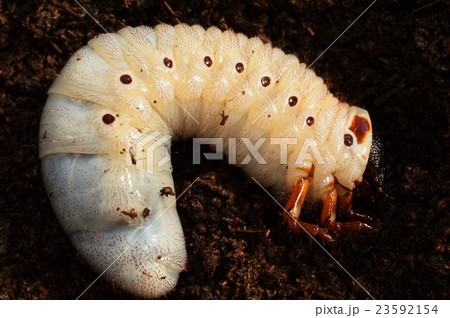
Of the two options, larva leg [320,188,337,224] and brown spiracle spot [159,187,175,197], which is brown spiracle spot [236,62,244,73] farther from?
larva leg [320,188,337,224]

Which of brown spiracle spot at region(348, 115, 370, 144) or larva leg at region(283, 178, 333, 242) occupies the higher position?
brown spiracle spot at region(348, 115, 370, 144)

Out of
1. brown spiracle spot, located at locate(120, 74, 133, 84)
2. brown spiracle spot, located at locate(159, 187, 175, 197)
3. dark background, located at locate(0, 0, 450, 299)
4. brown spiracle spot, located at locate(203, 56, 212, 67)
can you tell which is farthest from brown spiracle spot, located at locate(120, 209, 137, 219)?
brown spiracle spot, located at locate(203, 56, 212, 67)

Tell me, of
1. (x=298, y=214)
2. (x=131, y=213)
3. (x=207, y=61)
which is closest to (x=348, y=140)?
(x=298, y=214)

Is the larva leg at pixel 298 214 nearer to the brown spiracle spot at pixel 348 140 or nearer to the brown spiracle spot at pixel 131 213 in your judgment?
the brown spiracle spot at pixel 348 140

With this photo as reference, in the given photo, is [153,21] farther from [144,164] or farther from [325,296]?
[325,296]

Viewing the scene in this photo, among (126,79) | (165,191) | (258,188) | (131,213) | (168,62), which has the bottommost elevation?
(131,213)

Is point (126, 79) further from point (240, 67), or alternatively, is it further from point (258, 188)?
point (258, 188)
